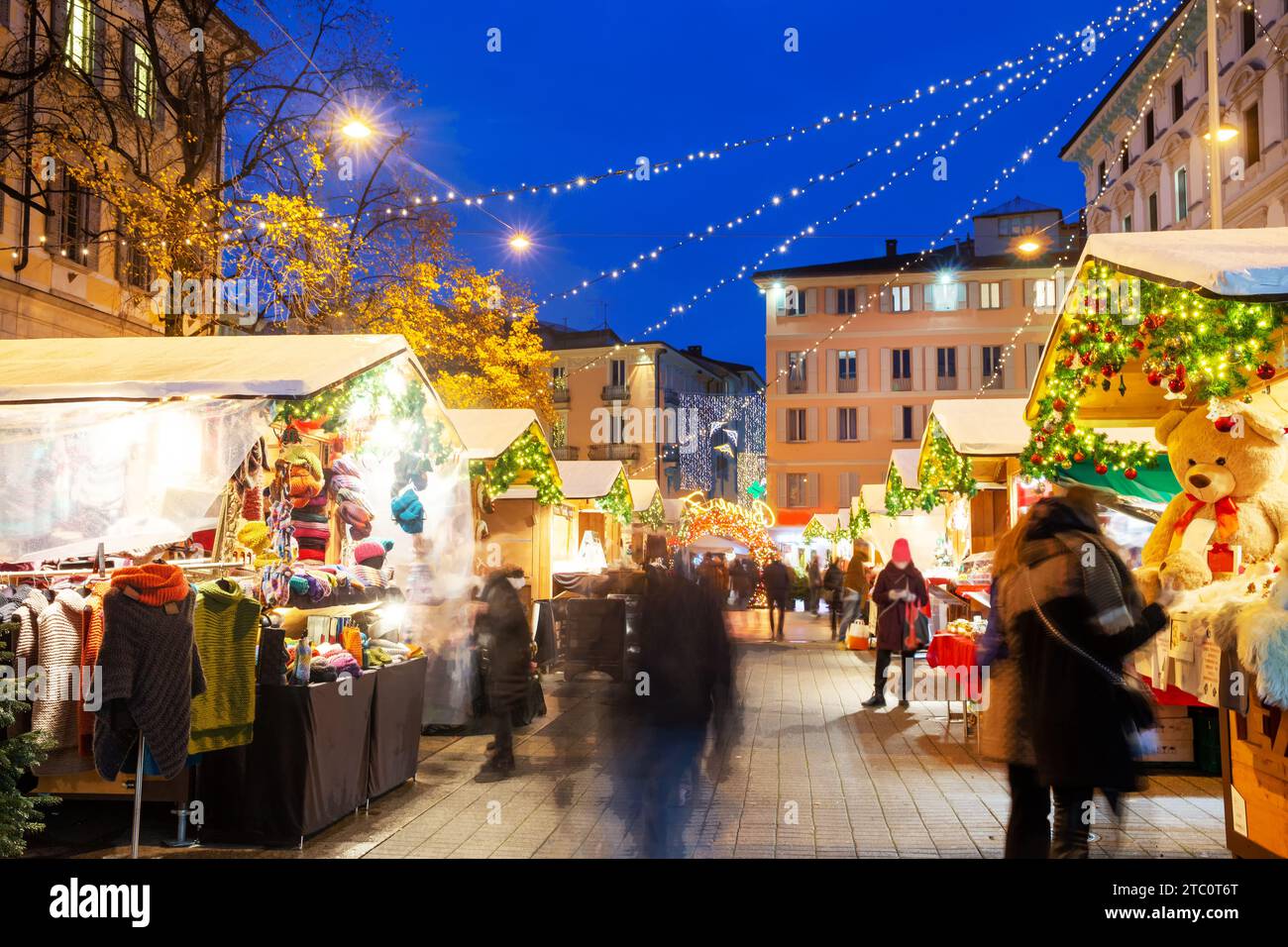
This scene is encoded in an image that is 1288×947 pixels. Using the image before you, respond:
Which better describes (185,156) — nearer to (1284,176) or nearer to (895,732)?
(895,732)

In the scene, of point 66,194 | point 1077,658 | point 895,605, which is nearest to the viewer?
point 1077,658

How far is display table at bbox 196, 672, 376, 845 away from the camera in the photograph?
6.14 m

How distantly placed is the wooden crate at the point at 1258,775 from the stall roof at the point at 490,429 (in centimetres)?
889

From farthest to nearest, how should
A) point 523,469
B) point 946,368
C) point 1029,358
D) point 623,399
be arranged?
point 623,399 → point 946,368 → point 1029,358 → point 523,469

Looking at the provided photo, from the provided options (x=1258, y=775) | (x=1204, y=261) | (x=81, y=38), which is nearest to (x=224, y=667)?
(x=1258, y=775)

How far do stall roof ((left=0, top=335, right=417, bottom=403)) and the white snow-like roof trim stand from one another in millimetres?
4695

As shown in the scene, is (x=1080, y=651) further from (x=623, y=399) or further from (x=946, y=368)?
(x=623, y=399)

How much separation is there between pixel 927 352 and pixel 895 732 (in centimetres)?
3677

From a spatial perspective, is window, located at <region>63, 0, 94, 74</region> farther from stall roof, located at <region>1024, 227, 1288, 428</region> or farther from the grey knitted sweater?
stall roof, located at <region>1024, 227, 1288, 428</region>

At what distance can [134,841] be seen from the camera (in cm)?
577

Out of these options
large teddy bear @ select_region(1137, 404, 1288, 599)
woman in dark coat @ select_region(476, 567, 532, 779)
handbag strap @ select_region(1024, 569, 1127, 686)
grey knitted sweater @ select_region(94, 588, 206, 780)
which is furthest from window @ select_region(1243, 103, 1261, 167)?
grey knitted sweater @ select_region(94, 588, 206, 780)

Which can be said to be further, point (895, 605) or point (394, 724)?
point (895, 605)

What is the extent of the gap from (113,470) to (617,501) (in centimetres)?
1397

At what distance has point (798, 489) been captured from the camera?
4609 cm
